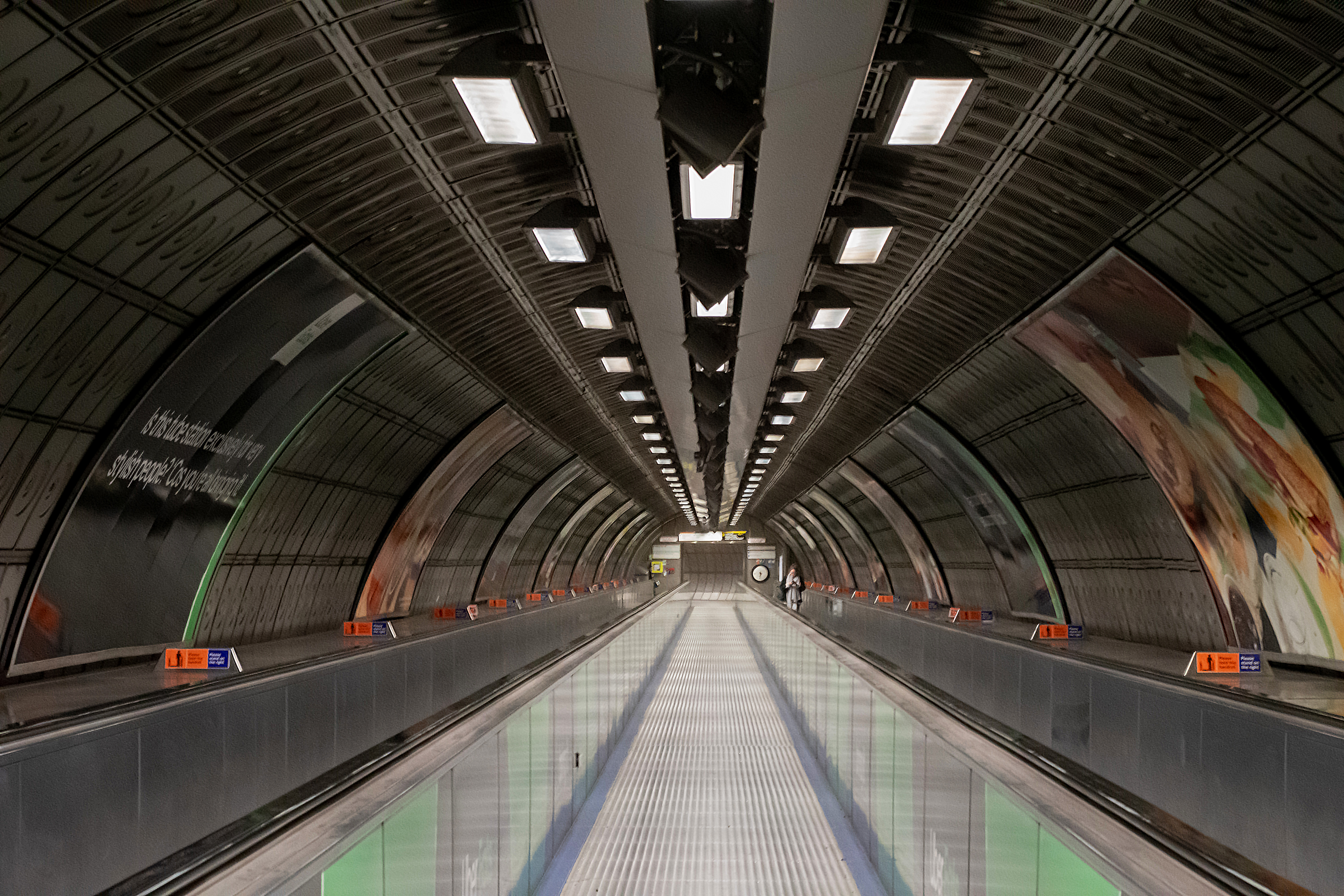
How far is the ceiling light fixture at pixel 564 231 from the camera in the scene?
822 cm

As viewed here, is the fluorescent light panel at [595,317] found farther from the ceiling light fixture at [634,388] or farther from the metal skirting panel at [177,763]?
the metal skirting panel at [177,763]

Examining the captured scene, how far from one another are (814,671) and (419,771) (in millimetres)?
7919

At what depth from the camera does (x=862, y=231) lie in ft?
26.8

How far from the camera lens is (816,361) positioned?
513 inches

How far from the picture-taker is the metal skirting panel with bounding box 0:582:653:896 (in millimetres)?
5406

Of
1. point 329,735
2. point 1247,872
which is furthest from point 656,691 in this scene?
point 1247,872

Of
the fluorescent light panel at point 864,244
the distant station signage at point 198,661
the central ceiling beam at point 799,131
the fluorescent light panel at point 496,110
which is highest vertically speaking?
the fluorescent light panel at point 496,110

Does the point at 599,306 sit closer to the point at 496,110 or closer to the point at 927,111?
the point at 496,110

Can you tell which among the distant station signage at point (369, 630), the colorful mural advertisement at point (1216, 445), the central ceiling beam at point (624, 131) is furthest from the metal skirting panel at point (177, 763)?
the colorful mural advertisement at point (1216, 445)

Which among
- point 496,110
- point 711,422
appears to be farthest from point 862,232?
point 711,422

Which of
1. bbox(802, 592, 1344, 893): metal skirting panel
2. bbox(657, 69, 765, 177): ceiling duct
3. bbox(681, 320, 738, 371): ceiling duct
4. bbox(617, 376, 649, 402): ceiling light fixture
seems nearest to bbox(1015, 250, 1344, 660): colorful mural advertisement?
bbox(802, 592, 1344, 893): metal skirting panel

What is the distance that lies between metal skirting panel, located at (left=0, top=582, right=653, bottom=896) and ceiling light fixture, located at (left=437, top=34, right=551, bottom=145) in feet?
13.1

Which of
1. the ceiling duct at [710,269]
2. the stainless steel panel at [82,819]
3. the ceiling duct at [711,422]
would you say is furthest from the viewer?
the ceiling duct at [711,422]

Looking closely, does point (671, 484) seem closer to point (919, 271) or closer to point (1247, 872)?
point (919, 271)
